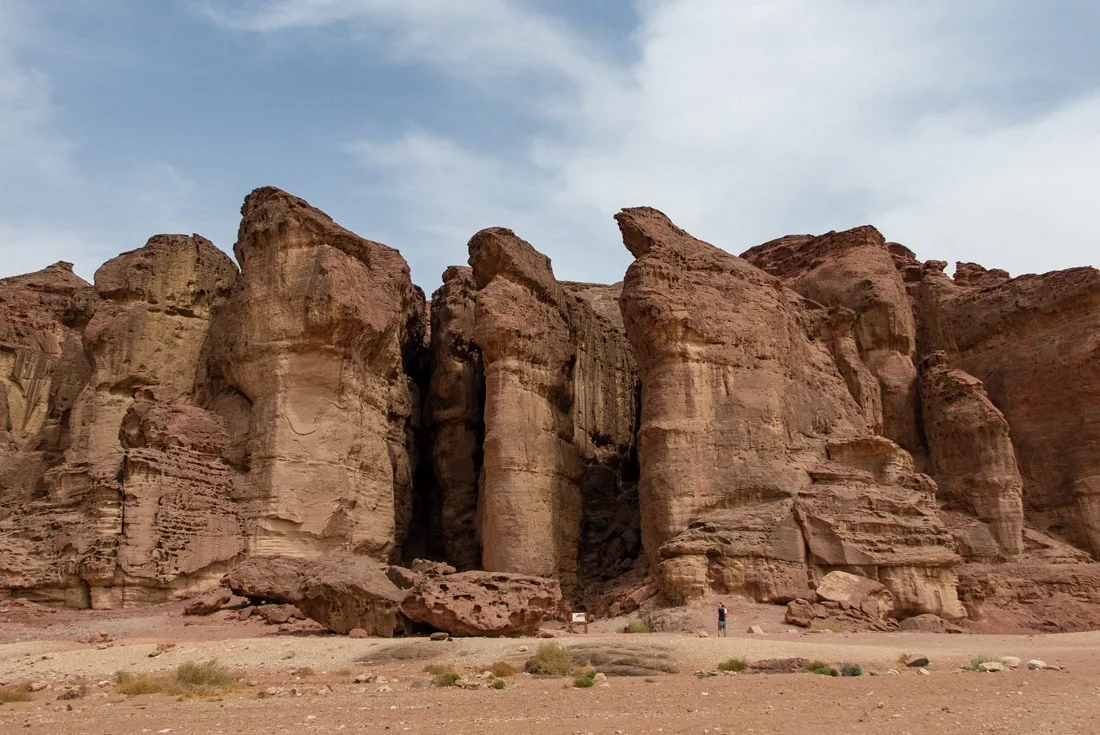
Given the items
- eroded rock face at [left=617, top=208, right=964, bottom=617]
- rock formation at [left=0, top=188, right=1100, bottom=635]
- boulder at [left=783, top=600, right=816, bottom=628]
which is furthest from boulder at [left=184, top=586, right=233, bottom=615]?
boulder at [left=783, top=600, right=816, bottom=628]

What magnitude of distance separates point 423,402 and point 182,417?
1075 centimetres

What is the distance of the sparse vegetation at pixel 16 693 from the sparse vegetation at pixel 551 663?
676cm

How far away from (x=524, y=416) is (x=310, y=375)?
601 centimetres

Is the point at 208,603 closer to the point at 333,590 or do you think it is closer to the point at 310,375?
the point at 333,590

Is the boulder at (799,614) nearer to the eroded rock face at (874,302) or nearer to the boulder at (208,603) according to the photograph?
the eroded rock face at (874,302)

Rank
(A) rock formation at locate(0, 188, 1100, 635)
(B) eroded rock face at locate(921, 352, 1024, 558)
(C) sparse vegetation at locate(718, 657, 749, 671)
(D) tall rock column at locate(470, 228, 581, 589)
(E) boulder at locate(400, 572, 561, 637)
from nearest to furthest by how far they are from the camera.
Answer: (C) sparse vegetation at locate(718, 657, 749, 671)
(E) boulder at locate(400, 572, 561, 637)
(A) rock formation at locate(0, 188, 1100, 635)
(D) tall rock column at locate(470, 228, 581, 589)
(B) eroded rock face at locate(921, 352, 1024, 558)

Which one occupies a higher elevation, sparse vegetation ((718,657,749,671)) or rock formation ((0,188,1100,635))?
rock formation ((0,188,1100,635))

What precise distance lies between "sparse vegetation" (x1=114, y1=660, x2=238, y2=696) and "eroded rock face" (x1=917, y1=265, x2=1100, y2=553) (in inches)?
982

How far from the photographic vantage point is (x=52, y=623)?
21359 millimetres

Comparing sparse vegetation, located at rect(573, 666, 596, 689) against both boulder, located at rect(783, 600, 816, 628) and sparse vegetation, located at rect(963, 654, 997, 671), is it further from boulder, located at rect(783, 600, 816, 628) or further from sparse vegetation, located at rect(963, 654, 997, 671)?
boulder, located at rect(783, 600, 816, 628)

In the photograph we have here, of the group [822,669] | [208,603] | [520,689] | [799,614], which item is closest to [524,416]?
[799,614]

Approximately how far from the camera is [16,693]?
13.8 metres

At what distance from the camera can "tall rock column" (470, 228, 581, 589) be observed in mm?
27609

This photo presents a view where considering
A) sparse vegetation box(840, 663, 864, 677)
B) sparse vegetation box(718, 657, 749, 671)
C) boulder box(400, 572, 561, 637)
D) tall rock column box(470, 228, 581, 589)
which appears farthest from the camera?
tall rock column box(470, 228, 581, 589)
